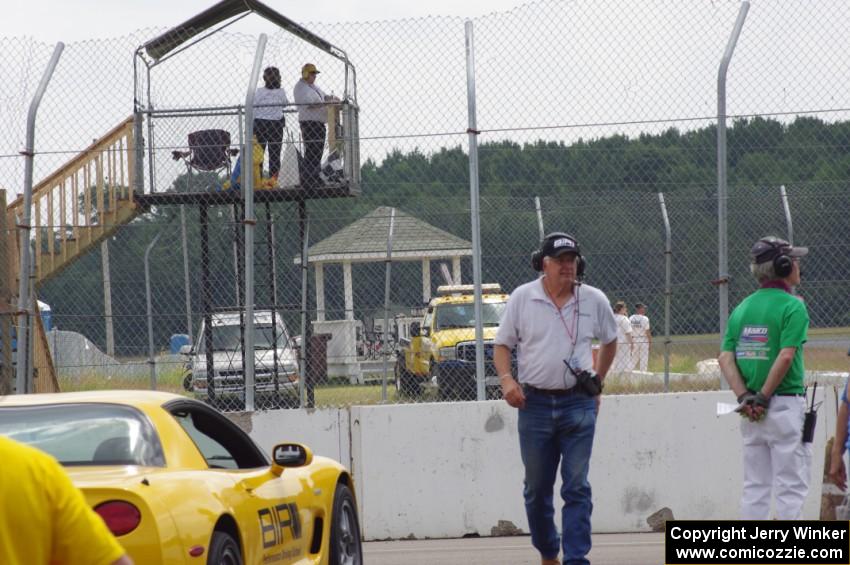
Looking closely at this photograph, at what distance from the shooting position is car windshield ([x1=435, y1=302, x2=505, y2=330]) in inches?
623

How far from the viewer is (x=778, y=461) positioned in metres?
7.35

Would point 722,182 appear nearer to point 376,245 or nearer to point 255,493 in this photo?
point 376,245

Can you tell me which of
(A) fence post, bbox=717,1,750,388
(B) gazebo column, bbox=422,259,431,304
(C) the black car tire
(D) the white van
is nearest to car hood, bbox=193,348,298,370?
(D) the white van

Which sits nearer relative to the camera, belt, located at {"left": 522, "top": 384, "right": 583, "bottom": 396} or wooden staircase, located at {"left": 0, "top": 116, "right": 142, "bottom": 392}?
belt, located at {"left": 522, "top": 384, "right": 583, "bottom": 396}

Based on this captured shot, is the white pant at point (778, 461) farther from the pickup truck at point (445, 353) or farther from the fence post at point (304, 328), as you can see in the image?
the fence post at point (304, 328)

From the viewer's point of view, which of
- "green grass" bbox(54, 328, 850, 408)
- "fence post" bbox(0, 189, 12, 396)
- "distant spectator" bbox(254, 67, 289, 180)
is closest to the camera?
"green grass" bbox(54, 328, 850, 408)

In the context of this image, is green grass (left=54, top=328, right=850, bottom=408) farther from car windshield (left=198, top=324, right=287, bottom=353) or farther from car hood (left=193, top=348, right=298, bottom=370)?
car windshield (left=198, top=324, right=287, bottom=353)

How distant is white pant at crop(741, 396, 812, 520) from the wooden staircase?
6.41 m

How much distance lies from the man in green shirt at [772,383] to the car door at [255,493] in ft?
7.76

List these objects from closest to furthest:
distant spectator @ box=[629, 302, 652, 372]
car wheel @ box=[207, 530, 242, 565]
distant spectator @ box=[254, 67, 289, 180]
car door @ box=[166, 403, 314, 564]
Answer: car wheel @ box=[207, 530, 242, 565]
car door @ box=[166, 403, 314, 564]
distant spectator @ box=[629, 302, 652, 372]
distant spectator @ box=[254, 67, 289, 180]

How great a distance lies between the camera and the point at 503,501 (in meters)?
10.8

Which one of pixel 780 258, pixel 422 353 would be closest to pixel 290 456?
pixel 780 258

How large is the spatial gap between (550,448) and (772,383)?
4.29 ft

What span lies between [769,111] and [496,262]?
99.3 inches
